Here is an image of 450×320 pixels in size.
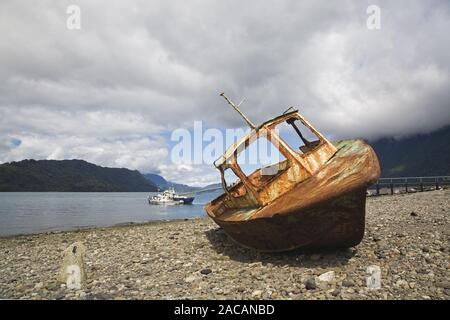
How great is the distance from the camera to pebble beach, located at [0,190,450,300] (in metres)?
6.95

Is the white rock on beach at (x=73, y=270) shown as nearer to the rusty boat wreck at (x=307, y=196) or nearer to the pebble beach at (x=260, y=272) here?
the pebble beach at (x=260, y=272)

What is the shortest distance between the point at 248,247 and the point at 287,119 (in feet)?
14.0

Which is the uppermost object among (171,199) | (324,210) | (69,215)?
(324,210)

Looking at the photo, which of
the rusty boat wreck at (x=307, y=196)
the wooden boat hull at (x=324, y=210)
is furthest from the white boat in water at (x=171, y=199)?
the wooden boat hull at (x=324, y=210)

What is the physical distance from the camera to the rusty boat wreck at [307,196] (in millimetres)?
7676

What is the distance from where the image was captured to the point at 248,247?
33.2ft

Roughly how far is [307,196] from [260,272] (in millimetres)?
2364

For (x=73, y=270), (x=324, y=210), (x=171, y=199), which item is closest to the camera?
(x=324, y=210)

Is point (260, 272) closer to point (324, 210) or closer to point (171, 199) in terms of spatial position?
point (324, 210)

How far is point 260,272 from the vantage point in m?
8.47

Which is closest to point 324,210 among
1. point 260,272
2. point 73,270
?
point 260,272

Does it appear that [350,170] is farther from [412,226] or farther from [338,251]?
[412,226]

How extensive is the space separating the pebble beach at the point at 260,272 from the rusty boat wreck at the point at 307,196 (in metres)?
0.59

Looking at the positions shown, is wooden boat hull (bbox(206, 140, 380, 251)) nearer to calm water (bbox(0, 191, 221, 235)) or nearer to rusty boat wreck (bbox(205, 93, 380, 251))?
rusty boat wreck (bbox(205, 93, 380, 251))
